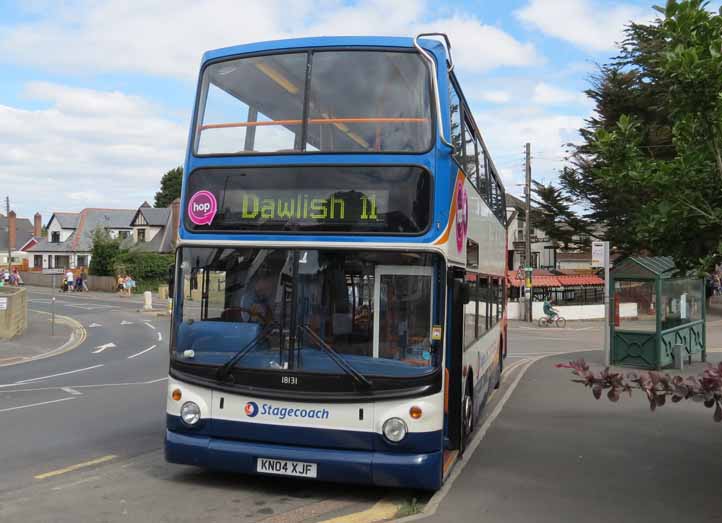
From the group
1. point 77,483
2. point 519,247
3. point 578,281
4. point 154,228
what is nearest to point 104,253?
point 154,228

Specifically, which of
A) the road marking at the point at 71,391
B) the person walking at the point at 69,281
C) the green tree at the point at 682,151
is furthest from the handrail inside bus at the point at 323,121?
the person walking at the point at 69,281

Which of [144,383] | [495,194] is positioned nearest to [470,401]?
[495,194]

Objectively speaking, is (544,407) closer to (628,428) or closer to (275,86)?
(628,428)

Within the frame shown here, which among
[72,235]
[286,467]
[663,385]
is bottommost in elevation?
[286,467]

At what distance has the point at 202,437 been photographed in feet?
23.2

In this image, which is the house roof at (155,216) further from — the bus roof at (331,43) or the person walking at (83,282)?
the bus roof at (331,43)

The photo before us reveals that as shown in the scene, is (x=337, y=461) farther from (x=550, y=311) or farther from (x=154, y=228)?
(x=154, y=228)

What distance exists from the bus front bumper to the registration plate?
36mm

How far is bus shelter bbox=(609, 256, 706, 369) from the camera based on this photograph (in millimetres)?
18484

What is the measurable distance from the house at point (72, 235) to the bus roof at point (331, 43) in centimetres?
8640

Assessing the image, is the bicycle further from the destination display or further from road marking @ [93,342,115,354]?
the destination display

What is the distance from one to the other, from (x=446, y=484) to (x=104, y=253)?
198ft

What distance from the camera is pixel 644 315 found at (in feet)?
62.4

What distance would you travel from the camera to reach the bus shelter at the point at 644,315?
60.6 ft
